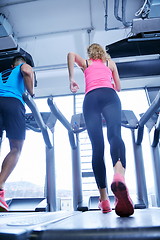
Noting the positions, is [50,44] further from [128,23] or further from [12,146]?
[12,146]

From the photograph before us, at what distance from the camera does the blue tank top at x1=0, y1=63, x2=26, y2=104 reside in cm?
199

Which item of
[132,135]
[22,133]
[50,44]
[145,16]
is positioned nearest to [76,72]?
[50,44]

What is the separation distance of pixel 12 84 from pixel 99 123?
96 centimetres

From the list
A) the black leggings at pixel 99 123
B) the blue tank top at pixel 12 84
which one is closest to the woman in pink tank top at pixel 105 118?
the black leggings at pixel 99 123

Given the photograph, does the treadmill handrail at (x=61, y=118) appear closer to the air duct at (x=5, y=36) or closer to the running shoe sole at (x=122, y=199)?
the running shoe sole at (x=122, y=199)

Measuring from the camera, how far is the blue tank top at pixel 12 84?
1989 millimetres

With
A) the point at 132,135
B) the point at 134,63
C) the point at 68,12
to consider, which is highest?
the point at 68,12

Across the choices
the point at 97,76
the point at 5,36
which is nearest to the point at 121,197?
the point at 97,76

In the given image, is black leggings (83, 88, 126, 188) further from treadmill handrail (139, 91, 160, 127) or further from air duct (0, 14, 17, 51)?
air duct (0, 14, 17, 51)

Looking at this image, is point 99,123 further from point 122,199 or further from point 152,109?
point 152,109

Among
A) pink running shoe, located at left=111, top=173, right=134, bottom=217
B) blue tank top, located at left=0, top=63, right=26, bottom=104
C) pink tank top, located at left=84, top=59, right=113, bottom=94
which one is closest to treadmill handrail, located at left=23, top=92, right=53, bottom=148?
blue tank top, located at left=0, top=63, right=26, bottom=104

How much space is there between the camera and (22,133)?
197cm

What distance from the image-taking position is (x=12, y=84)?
2.03 meters

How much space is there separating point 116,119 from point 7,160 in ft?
3.41
